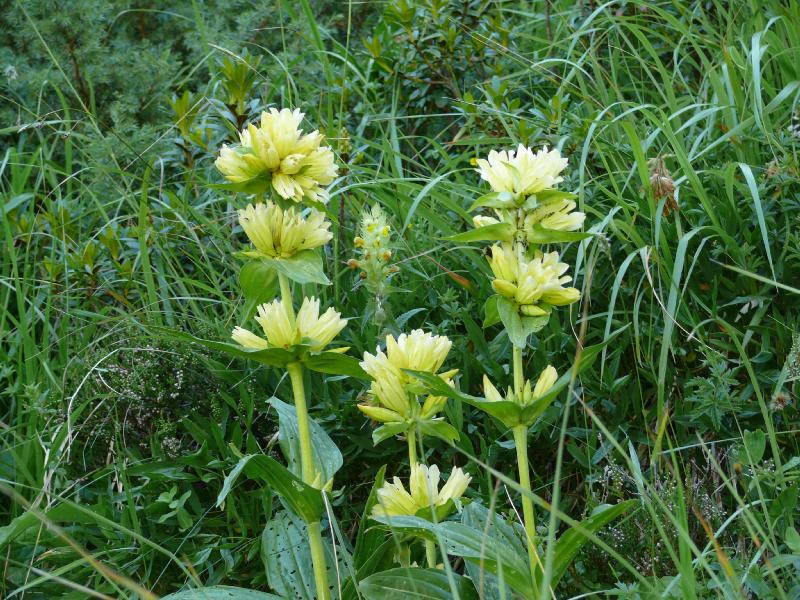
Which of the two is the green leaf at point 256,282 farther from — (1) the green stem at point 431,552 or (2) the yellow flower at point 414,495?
(1) the green stem at point 431,552

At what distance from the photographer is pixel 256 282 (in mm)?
1652

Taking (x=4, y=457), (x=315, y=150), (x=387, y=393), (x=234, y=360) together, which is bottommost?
(x=4, y=457)

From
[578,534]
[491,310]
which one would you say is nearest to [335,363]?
[491,310]

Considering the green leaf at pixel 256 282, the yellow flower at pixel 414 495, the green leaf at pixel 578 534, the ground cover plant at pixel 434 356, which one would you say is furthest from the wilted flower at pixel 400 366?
the green leaf at pixel 578 534

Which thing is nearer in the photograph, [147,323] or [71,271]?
[147,323]

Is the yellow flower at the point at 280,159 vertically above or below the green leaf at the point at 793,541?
above

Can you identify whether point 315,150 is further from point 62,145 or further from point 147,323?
point 62,145

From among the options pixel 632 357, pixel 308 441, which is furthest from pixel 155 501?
pixel 632 357

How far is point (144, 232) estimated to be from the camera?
8.29 feet

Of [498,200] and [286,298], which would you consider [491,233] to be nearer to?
[498,200]

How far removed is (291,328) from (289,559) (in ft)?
1.73

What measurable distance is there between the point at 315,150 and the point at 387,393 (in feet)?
1.45

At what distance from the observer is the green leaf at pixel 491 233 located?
58.7 inches

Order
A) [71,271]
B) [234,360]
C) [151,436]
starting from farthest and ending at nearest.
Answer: [71,271]
[234,360]
[151,436]
